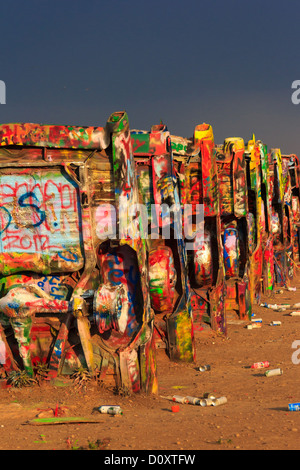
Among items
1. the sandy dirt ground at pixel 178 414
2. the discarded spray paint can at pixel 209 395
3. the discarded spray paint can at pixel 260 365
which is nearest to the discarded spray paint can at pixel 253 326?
the sandy dirt ground at pixel 178 414

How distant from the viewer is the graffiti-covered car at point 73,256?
6.66 m

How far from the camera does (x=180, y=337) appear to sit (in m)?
9.05

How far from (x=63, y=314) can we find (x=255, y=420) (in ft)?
7.74

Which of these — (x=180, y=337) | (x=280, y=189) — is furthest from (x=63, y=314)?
(x=280, y=189)

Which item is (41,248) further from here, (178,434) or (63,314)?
(178,434)

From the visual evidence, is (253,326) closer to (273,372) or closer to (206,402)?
(273,372)

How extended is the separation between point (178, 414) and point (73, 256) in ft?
6.60

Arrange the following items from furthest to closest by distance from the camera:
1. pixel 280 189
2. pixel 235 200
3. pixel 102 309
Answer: pixel 280 189, pixel 235 200, pixel 102 309

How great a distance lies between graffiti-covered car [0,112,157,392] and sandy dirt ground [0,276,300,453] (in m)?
0.39

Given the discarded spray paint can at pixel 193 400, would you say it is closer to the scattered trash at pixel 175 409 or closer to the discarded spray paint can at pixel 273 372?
the scattered trash at pixel 175 409

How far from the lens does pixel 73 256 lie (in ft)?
22.3

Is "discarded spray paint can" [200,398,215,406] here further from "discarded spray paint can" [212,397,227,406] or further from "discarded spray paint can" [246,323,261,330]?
"discarded spray paint can" [246,323,261,330]

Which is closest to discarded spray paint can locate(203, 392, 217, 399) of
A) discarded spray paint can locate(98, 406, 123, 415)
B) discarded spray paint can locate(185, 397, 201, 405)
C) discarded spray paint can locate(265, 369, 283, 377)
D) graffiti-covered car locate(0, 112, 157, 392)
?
discarded spray paint can locate(185, 397, 201, 405)

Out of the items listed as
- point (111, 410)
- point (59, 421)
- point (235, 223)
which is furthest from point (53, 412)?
point (235, 223)
